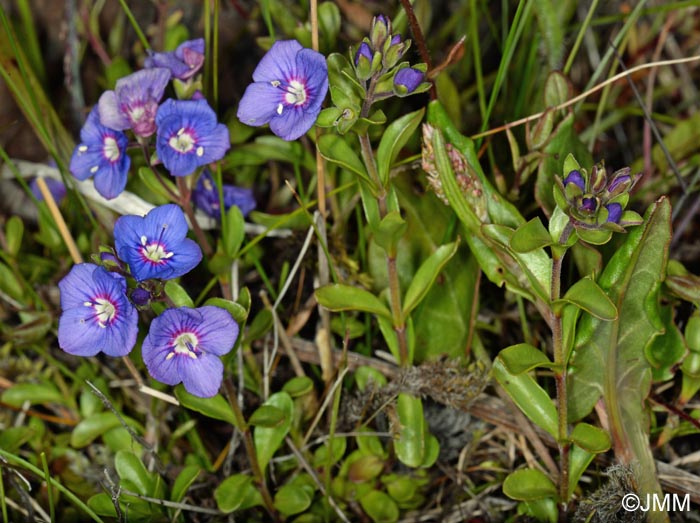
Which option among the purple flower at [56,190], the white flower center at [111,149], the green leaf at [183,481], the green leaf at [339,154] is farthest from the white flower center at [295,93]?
the purple flower at [56,190]

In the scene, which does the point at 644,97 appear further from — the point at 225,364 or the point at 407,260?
the point at 225,364

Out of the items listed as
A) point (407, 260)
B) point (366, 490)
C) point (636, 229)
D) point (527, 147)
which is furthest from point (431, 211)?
point (366, 490)

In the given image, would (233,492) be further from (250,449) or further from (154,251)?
(154,251)

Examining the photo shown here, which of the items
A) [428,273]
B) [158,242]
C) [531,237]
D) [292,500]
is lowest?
[292,500]

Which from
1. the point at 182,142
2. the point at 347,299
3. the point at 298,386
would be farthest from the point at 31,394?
the point at 347,299

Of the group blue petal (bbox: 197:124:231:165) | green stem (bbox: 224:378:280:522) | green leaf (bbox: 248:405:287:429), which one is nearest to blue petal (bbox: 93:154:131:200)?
blue petal (bbox: 197:124:231:165)

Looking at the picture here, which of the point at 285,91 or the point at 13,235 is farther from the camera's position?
the point at 13,235
